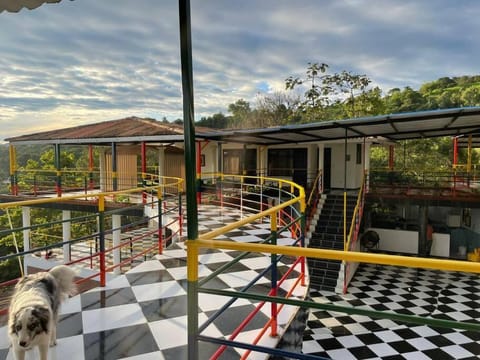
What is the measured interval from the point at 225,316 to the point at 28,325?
4.33ft

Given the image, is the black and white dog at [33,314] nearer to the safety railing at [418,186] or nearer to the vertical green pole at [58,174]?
the vertical green pole at [58,174]

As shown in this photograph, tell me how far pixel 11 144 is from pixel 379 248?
14192mm

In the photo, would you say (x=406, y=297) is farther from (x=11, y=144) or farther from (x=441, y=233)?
(x=11, y=144)

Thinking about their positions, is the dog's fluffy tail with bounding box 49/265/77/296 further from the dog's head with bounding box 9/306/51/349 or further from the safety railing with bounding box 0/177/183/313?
the dog's head with bounding box 9/306/51/349

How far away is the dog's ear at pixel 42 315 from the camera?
1.80 meters

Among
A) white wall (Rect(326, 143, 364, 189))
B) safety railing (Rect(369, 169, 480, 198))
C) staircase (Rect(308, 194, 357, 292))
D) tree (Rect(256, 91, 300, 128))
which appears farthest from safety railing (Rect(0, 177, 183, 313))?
tree (Rect(256, 91, 300, 128))

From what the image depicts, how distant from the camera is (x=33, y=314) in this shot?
179 centimetres

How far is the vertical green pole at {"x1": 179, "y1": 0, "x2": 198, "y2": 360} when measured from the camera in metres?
1.33

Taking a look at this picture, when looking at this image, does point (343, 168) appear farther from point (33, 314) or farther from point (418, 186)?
point (33, 314)

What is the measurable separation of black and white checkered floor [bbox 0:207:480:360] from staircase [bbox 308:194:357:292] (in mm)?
530

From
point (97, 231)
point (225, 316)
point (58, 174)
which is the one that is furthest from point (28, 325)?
point (58, 174)

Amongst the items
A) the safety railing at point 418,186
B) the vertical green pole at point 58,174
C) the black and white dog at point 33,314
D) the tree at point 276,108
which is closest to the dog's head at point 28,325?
the black and white dog at point 33,314

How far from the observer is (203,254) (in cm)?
423

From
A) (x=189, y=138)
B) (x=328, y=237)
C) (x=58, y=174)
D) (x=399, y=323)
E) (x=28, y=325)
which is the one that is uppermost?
(x=189, y=138)
